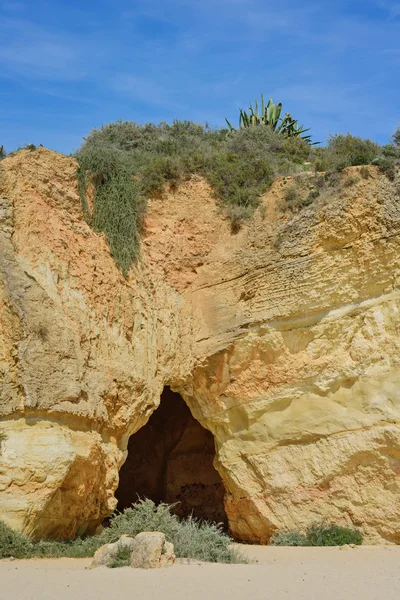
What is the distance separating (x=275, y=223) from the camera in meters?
13.9

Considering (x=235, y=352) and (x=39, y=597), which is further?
(x=235, y=352)

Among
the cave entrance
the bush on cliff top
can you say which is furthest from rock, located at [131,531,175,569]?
the cave entrance

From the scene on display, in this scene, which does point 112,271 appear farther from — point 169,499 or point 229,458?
point 169,499

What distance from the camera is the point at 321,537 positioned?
12.0 metres

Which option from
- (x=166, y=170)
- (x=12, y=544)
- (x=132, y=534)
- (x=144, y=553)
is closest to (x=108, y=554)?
(x=144, y=553)

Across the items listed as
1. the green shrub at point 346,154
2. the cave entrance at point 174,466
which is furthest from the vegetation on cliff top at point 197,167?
the cave entrance at point 174,466

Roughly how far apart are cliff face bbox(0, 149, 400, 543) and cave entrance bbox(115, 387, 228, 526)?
10.9ft

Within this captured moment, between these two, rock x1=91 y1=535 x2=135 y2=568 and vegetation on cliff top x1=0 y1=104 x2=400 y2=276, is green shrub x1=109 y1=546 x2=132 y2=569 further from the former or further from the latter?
vegetation on cliff top x1=0 y1=104 x2=400 y2=276

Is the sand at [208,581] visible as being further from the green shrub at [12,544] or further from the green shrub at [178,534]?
the green shrub at [178,534]

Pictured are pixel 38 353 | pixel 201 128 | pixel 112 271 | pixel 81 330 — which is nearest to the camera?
pixel 38 353

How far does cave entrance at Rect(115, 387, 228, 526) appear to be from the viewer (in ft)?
56.3

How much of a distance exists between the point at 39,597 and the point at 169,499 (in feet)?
33.0

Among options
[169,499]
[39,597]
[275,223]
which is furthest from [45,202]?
[169,499]

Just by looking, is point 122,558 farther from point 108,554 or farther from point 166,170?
point 166,170
